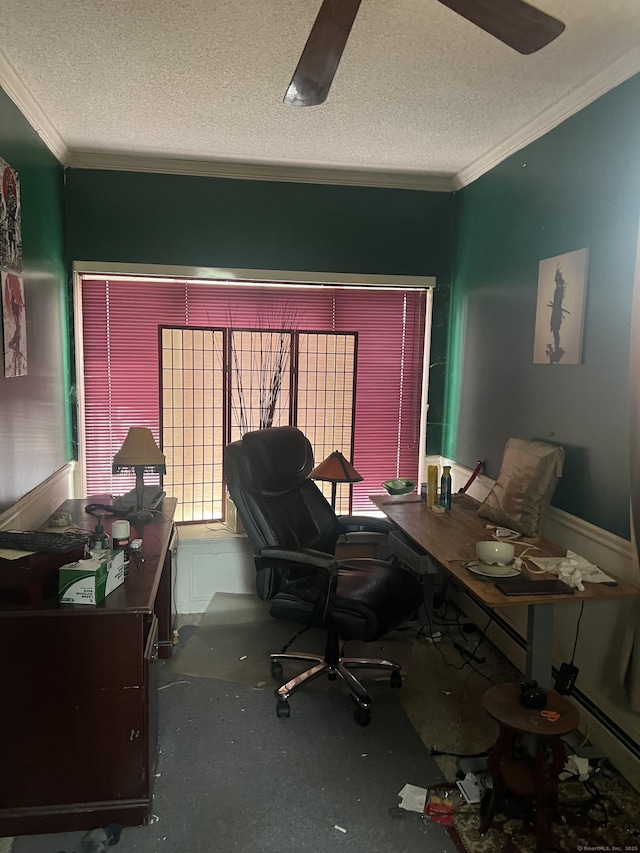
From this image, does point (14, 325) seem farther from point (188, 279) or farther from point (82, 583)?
point (188, 279)

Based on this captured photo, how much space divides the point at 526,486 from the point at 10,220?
227 cm

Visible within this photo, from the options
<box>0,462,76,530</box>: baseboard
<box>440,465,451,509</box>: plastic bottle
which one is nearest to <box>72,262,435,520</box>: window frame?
<box>0,462,76,530</box>: baseboard

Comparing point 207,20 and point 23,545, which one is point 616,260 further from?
point 23,545

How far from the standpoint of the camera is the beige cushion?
7.97 feet

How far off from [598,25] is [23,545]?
2386 mm

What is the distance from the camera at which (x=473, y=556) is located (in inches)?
88.0

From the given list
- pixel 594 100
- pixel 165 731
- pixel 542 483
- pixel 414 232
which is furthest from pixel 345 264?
pixel 165 731

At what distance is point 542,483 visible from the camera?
2434 millimetres

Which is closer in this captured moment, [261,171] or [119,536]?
[119,536]

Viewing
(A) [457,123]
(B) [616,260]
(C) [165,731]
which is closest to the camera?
(B) [616,260]

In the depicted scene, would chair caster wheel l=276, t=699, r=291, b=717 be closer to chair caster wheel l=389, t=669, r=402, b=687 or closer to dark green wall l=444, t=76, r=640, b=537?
chair caster wheel l=389, t=669, r=402, b=687

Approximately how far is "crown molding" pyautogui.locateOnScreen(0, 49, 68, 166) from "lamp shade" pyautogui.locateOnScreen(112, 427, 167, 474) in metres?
1.40

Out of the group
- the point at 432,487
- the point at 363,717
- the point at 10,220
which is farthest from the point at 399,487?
the point at 10,220

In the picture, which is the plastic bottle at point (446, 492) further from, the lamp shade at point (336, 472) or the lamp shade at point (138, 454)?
the lamp shade at point (138, 454)
